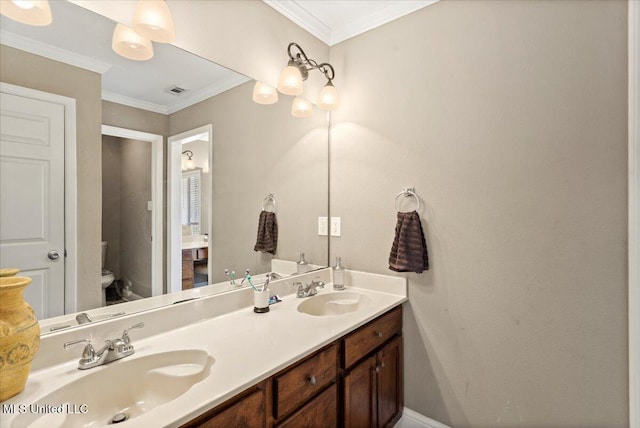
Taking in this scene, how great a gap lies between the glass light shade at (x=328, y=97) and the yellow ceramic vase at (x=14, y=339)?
1.57 meters

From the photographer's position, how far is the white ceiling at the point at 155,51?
102 cm

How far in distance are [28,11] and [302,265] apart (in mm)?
1583

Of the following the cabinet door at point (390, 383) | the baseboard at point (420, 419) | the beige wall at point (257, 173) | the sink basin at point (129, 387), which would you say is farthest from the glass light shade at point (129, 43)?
the baseboard at point (420, 419)

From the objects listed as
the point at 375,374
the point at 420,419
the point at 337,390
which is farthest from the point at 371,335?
the point at 420,419

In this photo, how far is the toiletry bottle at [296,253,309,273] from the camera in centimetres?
196

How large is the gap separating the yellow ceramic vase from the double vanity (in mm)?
48

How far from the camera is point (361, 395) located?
4.66ft

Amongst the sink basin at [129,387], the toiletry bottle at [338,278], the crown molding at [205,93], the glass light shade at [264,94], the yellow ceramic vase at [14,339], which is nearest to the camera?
the yellow ceramic vase at [14,339]

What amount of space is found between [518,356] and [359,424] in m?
0.78

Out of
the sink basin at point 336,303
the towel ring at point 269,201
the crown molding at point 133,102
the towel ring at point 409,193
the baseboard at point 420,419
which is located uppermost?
the crown molding at point 133,102

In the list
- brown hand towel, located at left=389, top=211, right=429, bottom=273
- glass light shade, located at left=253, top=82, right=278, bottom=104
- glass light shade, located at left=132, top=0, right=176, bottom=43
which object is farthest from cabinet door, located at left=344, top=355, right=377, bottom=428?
glass light shade, located at left=132, top=0, right=176, bottom=43

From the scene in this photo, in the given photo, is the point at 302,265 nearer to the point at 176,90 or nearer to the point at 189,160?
the point at 189,160

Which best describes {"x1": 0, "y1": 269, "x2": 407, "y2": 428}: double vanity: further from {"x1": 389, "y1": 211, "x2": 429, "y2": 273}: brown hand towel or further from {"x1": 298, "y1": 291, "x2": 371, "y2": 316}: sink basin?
{"x1": 389, "y1": 211, "x2": 429, "y2": 273}: brown hand towel

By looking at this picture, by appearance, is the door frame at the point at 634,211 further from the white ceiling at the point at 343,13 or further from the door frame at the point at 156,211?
the door frame at the point at 156,211
